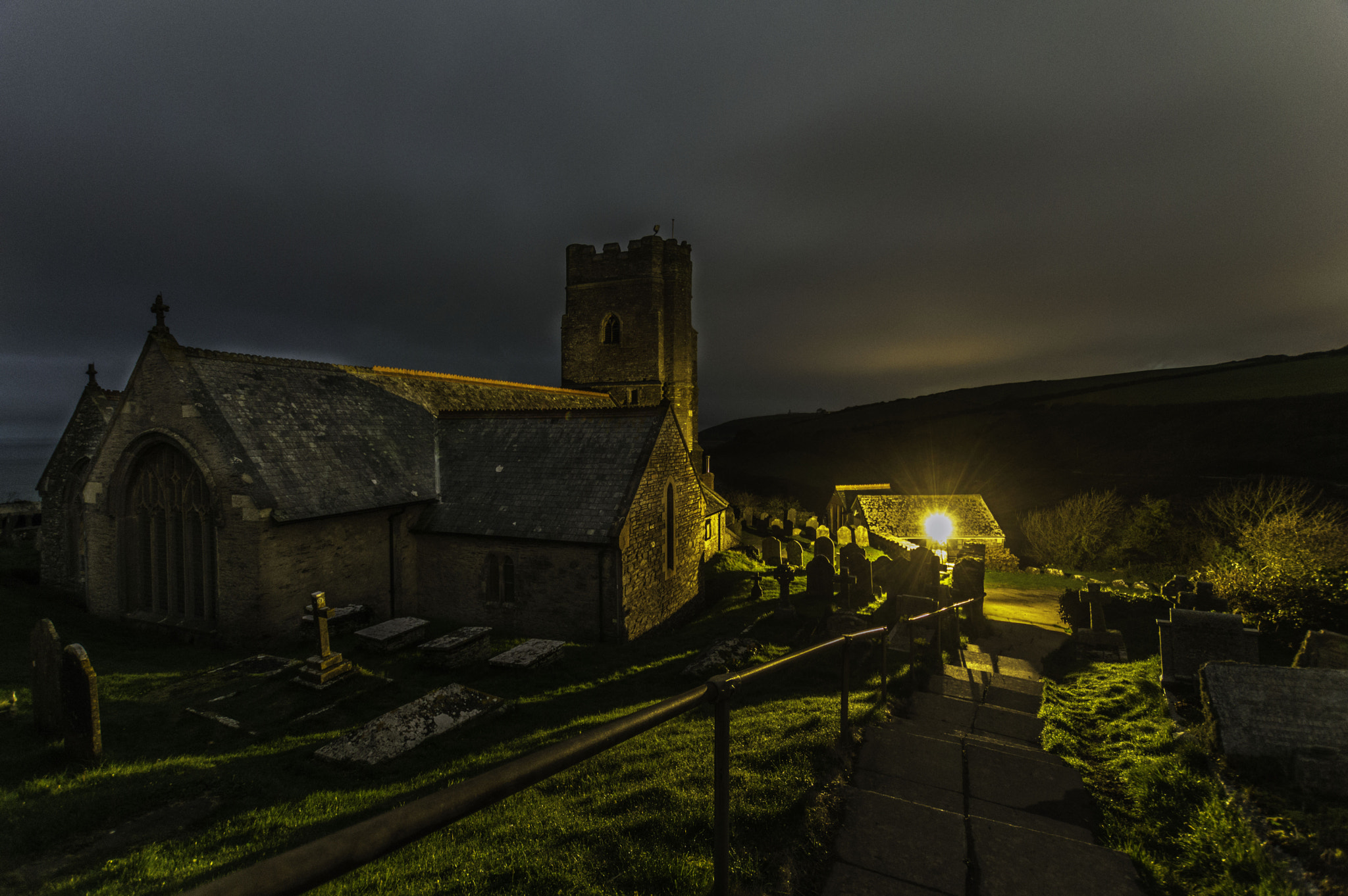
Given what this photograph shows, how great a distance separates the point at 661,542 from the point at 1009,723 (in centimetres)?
1150

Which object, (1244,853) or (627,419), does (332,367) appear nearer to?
(627,419)

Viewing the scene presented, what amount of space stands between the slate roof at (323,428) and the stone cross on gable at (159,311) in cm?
77

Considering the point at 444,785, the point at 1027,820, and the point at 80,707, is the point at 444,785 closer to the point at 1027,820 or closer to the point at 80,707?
the point at 80,707

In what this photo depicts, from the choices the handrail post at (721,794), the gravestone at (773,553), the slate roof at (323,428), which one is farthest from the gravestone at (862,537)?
the handrail post at (721,794)

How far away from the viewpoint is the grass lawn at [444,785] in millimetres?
3807

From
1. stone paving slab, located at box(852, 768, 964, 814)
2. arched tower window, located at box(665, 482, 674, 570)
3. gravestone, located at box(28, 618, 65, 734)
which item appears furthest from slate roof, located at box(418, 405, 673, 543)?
stone paving slab, located at box(852, 768, 964, 814)

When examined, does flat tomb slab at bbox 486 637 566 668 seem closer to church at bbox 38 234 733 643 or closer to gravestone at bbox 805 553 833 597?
church at bbox 38 234 733 643

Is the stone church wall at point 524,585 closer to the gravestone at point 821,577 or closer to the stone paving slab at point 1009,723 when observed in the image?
the gravestone at point 821,577

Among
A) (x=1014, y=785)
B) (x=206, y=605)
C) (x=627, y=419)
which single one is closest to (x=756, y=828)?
(x=1014, y=785)

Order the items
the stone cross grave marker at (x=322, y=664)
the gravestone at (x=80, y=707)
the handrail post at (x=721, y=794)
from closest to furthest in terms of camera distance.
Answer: the handrail post at (x=721, y=794) < the gravestone at (x=80, y=707) < the stone cross grave marker at (x=322, y=664)

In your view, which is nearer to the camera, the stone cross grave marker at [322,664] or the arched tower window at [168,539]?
the stone cross grave marker at [322,664]

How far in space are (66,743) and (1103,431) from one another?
252ft

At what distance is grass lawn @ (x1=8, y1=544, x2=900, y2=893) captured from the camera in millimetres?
3807

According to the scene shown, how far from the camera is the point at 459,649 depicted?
12.0 m
